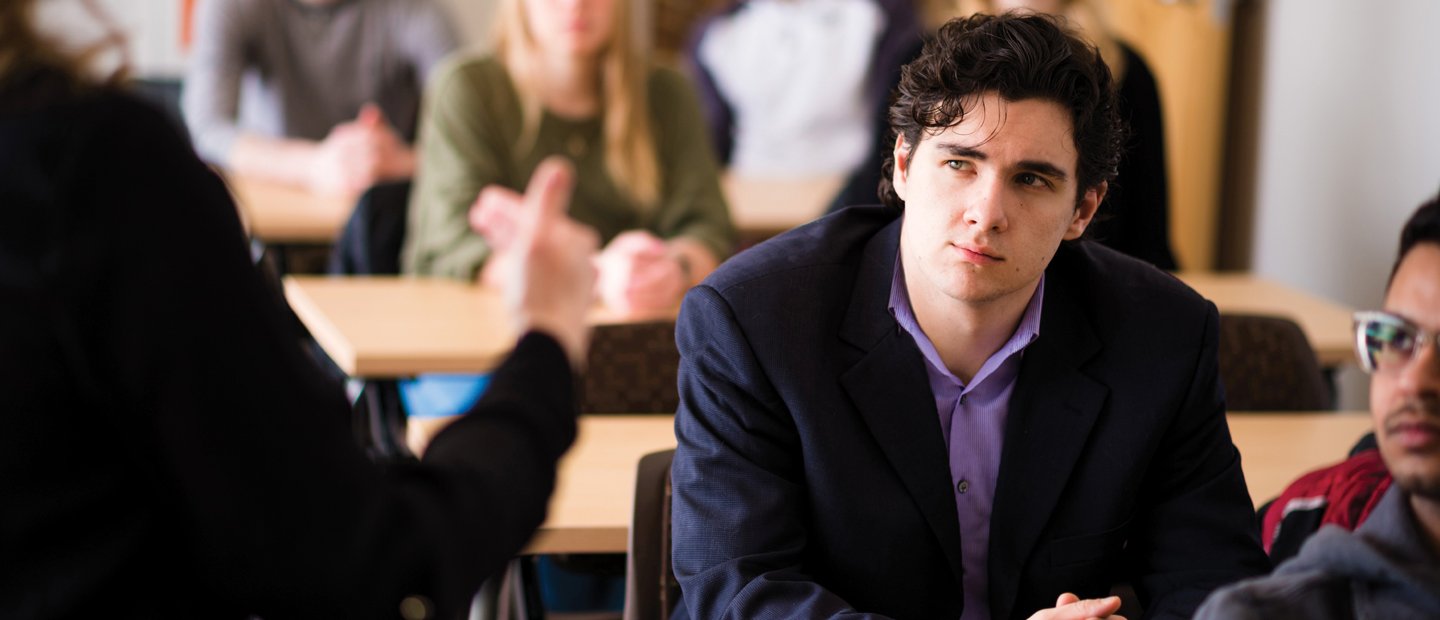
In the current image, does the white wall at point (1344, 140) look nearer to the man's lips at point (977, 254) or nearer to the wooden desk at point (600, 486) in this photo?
the wooden desk at point (600, 486)

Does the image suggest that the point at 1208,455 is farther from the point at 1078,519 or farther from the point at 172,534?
the point at 172,534

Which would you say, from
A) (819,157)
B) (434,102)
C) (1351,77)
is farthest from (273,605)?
(819,157)

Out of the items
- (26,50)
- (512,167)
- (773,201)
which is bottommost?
(773,201)

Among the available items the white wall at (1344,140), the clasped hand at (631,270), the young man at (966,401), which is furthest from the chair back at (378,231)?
the white wall at (1344,140)

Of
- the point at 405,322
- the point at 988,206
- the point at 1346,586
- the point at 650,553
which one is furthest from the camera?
the point at 405,322

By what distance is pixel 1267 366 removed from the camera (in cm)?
272

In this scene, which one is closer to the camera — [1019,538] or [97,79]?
[97,79]

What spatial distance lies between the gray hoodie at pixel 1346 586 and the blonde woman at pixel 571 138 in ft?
7.02

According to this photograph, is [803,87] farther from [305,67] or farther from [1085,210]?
[1085,210]

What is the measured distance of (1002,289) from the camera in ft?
5.84

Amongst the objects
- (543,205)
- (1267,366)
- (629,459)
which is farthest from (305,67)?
(543,205)

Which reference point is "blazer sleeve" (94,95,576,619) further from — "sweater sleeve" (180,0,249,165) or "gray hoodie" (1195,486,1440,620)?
"sweater sleeve" (180,0,249,165)

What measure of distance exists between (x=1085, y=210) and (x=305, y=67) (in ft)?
13.0

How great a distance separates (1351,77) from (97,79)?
153 inches
